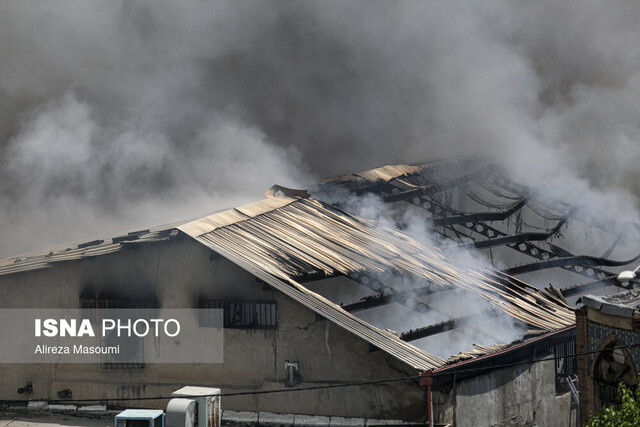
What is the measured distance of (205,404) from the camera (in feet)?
40.6

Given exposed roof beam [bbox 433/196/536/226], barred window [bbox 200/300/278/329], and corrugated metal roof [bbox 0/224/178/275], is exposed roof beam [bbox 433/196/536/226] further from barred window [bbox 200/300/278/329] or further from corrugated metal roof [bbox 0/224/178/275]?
corrugated metal roof [bbox 0/224/178/275]

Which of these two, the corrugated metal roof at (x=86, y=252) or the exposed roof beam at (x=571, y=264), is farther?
the exposed roof beam at (x=571, y=264)

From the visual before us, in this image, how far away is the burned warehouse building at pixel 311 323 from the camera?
13305mm

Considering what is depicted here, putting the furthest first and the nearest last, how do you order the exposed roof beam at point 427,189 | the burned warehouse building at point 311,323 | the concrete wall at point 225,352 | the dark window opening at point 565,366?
the exposed roof beam at point 427,189 < the dark window opening at point 565,366 < the burned warehouse building at point 311,323 < the concrete wall at point 225,352

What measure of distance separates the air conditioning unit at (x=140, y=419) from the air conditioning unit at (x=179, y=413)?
5.6 inches

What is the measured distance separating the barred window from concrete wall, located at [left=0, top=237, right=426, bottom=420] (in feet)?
0.28

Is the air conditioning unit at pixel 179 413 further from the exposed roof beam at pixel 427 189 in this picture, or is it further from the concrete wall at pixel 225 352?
the exposed roof beam at pixel 427 189

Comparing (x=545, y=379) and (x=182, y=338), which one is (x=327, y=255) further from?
(x=545, y=379)

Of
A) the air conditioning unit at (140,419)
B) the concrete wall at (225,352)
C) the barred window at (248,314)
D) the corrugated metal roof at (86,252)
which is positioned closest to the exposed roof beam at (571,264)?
the concrete wall at (225,352)

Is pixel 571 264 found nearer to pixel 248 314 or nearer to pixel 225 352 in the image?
pixel 248 314

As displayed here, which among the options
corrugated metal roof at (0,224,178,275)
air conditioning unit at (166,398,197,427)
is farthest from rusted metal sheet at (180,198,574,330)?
air conditioning unit at (166,398,197,427)

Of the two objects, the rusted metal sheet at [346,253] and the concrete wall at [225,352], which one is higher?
the rusted metal sheet at [346,253]

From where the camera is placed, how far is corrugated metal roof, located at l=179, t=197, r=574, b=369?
13914mm

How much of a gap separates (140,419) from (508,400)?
644 cm
